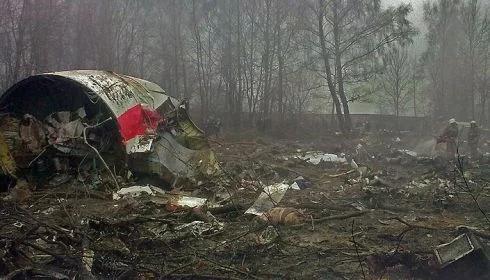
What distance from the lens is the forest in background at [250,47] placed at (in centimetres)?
2172

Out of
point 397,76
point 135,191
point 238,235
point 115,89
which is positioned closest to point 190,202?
point 135,191

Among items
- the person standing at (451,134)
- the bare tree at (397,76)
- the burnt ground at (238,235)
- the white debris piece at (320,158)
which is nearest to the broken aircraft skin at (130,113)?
the burnt ground at (238,235)

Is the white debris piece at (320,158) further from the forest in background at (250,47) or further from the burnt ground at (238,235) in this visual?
the forest in background at (250,47)

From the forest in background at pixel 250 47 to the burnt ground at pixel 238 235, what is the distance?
15100 millimetres

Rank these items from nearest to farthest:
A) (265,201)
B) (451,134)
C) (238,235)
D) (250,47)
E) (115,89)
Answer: (238,235) < (265,201) < (115,89) < (451,134) < (250,47)

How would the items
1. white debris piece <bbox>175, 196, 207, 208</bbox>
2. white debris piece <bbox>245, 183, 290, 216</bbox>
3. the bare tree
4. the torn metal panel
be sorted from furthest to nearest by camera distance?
the bare tree
the torn metal panel
white debris piece <bbox>175, 196, 207, 208</bbox>
white debris piece <bbox>245, 183, 290, 216</bbox>

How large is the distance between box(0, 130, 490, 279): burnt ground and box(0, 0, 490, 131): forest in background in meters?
15.1

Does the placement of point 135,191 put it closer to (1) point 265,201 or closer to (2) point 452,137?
(1) point 265,201

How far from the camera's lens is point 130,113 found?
29.7 feet

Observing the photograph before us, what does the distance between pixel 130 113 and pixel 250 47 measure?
18.8m

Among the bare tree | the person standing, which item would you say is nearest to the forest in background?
the bare tree

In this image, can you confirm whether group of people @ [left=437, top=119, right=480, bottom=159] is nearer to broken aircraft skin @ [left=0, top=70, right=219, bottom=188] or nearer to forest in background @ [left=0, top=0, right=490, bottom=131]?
broken aircraft skin @ [left=0, top=70, right=219, bottom=188]

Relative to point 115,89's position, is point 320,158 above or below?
below

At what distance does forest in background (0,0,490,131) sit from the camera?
21719mm
